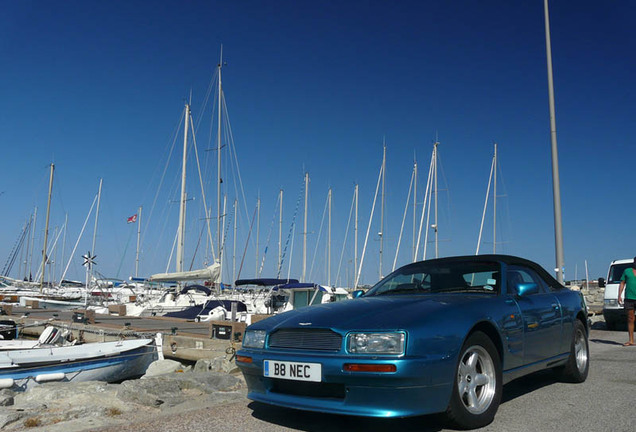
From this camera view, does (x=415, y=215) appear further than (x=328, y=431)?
Yes

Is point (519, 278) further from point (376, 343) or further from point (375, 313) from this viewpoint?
point (376, 343)

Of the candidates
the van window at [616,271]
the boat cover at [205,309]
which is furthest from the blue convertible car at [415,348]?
the boat cover at [205,309]

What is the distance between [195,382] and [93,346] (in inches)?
235

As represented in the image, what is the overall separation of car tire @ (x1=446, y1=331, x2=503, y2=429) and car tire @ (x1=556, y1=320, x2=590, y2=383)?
1.91 meters

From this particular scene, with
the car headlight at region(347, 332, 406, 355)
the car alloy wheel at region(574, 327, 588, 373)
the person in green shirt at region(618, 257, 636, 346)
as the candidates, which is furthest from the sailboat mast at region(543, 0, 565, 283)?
the car headlight at region(347, 332, 406, 355)

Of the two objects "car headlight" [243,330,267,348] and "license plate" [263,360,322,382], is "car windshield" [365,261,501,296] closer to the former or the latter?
"car headlight" [243,330,267,348]

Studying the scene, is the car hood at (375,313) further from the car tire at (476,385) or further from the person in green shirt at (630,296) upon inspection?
the person in green shirt at (630,296)

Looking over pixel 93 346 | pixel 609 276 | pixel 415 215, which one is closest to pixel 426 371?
pixel 93 346

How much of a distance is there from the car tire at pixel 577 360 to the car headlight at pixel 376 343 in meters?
3.04

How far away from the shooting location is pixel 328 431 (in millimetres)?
3906

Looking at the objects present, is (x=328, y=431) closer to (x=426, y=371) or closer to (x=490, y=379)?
(x=426, y=371)

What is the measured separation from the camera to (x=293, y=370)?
3781 mm

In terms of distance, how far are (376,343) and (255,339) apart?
1.16 metres

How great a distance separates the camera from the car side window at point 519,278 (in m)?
5.03
